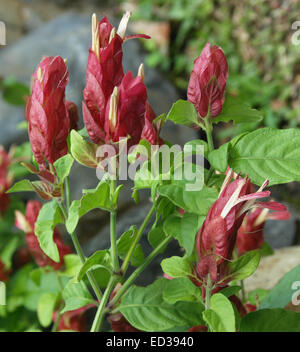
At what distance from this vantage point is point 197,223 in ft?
1.85

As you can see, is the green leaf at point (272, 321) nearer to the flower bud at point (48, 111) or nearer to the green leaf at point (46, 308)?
the flower bud at point (48, 111)

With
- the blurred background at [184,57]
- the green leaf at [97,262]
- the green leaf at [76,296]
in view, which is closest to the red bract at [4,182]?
the blurred background at [184,57]

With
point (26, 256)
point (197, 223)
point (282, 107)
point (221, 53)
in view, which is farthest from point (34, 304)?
point (282, 107)

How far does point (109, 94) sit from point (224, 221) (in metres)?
0.22

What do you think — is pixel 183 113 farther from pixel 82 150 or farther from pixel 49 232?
pixel 49 232

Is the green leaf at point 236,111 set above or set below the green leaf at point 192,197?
above

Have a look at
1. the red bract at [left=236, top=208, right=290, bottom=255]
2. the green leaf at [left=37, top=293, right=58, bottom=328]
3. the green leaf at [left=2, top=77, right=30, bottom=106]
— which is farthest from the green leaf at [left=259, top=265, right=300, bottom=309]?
the green leaf at [left=2, top=77, right=30, bottom=106]

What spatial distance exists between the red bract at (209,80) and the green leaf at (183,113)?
15 mm

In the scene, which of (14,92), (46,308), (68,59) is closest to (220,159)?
(46,308)

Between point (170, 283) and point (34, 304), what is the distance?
1.96 ft

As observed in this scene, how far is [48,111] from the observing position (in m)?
0.58

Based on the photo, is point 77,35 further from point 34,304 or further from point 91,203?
point 91,203

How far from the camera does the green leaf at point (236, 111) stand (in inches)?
23.7

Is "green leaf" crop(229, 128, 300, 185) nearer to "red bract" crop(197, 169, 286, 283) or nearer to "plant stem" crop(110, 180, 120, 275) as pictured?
"red bract" crop(197, 169, 286, 283)
